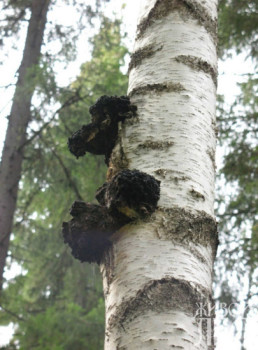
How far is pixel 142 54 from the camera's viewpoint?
5.83ft

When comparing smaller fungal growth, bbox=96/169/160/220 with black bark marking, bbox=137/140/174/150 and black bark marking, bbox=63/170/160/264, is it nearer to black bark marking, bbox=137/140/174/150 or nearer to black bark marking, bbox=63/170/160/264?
black bark marking, bbox=63/170/160/264

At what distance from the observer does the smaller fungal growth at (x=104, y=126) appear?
5.18 ft

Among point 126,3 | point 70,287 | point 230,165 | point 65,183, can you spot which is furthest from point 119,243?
point 126,3

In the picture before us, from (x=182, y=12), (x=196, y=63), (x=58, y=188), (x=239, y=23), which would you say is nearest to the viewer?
(x=196, y=63)

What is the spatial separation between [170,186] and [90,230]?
0.79 ft

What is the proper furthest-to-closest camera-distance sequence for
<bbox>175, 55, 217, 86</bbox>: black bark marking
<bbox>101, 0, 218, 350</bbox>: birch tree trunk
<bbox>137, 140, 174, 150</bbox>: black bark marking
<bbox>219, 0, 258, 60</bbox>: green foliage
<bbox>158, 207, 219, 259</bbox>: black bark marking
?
1. <bbox>219, 0, 258, 60</bbox>: green foliage
2. <bbox>175, 55, 217, 86</bbox>: black bark marking
3. <bbox>137, 140, 174, 150</bbox>: black bark marking
4. <bbox>158, 207, 219, 259</bbox>: black bark marking
5. <bbox>101, 0, 218, 350</bbox>: birch tree trunk

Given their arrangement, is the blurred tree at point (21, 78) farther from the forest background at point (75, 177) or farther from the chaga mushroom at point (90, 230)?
the chaga mushroom at point (90, 230)

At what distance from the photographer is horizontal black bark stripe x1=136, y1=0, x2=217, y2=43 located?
1.86m

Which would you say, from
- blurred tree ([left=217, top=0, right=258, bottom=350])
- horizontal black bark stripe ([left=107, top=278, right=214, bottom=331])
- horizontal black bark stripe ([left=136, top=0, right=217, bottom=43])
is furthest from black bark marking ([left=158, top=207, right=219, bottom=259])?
blurred tree ([left=217, top=0, right=258, bottom=350])

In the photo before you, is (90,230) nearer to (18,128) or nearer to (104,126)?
(104,126)

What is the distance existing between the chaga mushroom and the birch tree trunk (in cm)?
4

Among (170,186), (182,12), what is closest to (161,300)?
(170,186)

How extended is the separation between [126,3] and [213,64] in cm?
947

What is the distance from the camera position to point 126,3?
35.1ft
